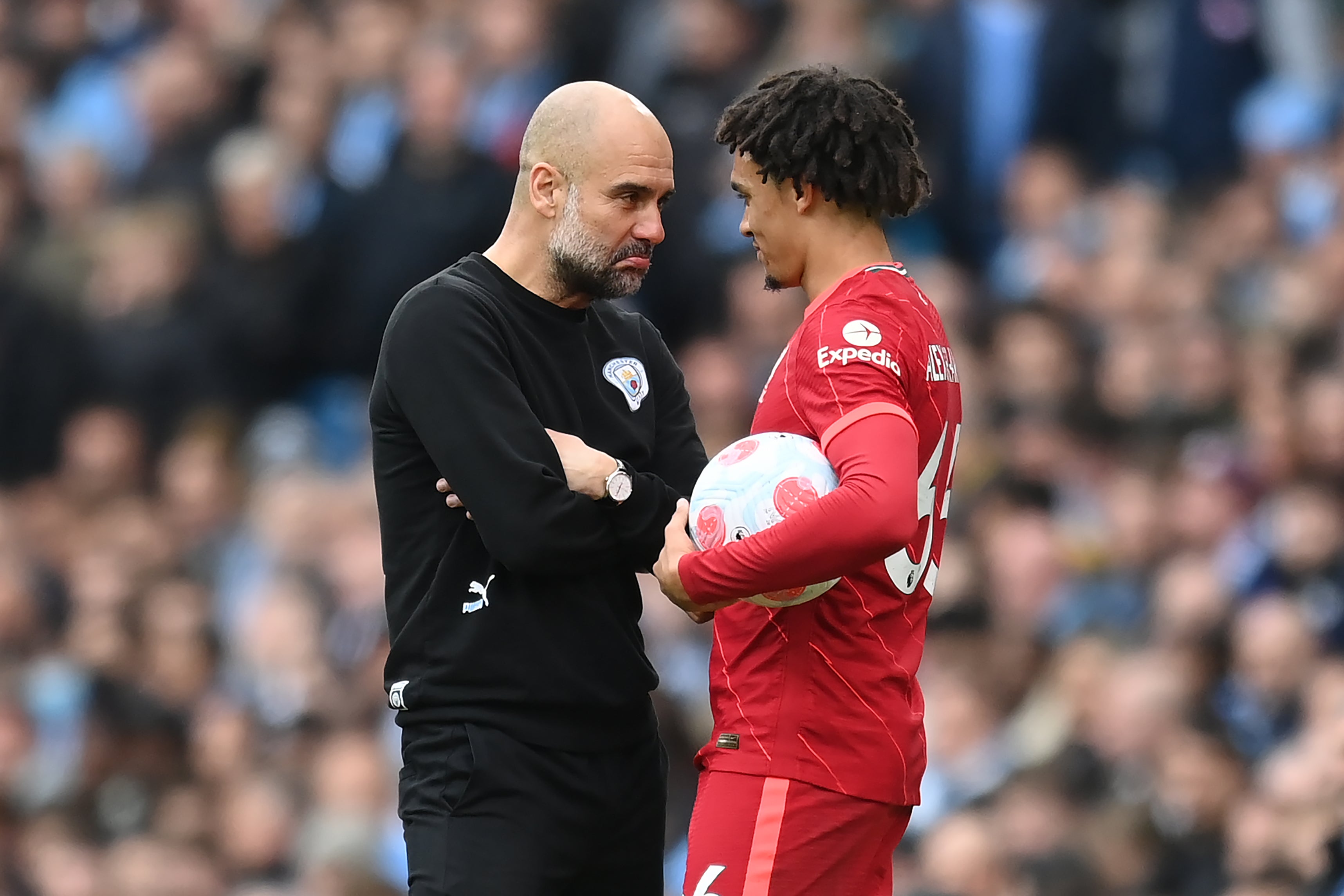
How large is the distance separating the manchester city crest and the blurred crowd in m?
2.80

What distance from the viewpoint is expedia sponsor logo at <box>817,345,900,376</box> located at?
13.8 ft

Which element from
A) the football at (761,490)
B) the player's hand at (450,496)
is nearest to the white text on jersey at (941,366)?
the football at (761,490)

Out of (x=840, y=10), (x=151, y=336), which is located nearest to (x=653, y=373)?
(x=840, y=10)

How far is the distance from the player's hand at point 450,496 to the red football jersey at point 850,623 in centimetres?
62

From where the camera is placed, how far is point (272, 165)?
11484 millimetres

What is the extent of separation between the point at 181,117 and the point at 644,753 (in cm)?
830

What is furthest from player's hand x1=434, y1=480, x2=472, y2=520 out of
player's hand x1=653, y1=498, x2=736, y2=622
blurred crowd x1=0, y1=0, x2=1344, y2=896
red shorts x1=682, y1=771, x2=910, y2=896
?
blurred crowd x1=0, y1=0, x2=1344, y2=896

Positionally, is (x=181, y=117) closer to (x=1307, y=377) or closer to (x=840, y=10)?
(x=840, y=10)

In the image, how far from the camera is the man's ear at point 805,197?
437 cm

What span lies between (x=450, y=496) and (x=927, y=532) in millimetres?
986

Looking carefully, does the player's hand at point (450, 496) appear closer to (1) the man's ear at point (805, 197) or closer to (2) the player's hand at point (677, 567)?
(2) the player's hand at point (677, 567)

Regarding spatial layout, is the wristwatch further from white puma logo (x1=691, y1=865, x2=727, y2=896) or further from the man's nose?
white puma logo (x1=691, y1=865, x2=727, y2=896)

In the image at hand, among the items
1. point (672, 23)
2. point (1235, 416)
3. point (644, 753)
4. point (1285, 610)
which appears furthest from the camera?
point (672, 23)

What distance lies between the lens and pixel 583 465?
452 cm
